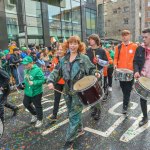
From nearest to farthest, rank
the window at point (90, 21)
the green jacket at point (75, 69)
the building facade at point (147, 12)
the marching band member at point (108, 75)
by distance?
the green jacket at point (75, 69)
the marching band member at point (108, 75)
the window at point (90, 21)
the building facade at point (147, 12)

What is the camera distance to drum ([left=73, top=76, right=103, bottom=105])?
3.07 meters

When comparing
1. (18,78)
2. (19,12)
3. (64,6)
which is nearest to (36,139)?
(18,78)

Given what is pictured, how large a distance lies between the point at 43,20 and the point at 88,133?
1614cm

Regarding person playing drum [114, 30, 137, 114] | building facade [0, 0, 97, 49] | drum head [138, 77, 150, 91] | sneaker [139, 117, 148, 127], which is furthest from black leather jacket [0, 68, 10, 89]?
building facade [0, 0, 97, 49]

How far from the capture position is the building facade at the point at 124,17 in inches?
1795

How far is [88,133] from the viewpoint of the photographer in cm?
387

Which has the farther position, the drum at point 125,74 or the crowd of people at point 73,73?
the drum at point 125,74

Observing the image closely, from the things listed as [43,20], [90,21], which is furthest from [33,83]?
[90,21]

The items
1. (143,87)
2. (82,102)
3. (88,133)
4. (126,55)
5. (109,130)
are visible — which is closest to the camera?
(82,102)

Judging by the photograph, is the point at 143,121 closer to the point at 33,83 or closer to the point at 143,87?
the point at 143,87

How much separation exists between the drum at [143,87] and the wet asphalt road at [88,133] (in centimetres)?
83

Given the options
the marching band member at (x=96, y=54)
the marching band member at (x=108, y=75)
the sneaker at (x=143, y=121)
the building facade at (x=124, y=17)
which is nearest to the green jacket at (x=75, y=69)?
the marching band member at (x=96, y=54)

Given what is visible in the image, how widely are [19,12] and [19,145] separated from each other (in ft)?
46.7

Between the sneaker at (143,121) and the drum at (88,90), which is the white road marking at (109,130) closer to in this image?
the sneaker at (143,121)
